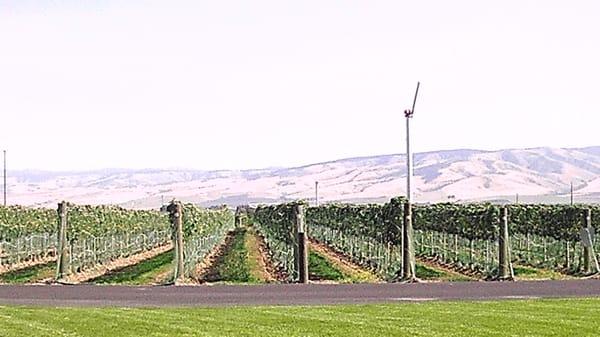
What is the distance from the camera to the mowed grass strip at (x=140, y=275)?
124ft

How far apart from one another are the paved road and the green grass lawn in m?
2.16

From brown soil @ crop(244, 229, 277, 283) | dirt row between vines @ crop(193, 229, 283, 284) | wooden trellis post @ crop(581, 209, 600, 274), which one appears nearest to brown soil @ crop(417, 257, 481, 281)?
wooden trellis post @ crop(581, 209, 600, 274)

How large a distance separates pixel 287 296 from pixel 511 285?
6922 millimetres

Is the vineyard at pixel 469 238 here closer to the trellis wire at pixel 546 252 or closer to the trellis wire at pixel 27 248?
the trellis wire at pixel 546 252

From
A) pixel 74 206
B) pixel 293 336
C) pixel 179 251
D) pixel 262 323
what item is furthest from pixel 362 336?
pixel 74 206

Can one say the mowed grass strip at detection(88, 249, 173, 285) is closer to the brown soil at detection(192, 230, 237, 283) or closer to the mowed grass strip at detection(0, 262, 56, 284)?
the brown soil at detection(192, 230, 237, 283)

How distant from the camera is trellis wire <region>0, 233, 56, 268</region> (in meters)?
54.9

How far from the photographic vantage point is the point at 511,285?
31359mm

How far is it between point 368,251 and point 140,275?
11.8m

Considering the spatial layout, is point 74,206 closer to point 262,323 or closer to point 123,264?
point 123,264

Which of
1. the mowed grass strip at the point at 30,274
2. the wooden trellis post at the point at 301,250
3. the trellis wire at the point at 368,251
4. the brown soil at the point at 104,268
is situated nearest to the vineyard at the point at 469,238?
the trellis wire at the point at 368,251

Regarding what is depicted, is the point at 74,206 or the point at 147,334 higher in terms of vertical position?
the point at 74,206

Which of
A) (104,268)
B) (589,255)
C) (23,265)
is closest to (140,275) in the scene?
(104,268)

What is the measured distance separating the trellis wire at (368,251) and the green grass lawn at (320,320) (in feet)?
40.4
